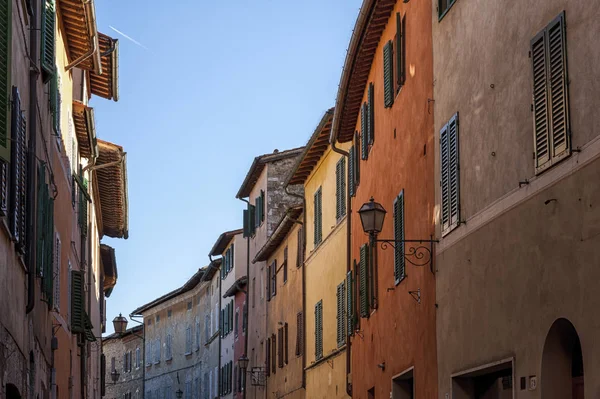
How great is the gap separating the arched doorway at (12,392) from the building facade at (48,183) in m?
0.02

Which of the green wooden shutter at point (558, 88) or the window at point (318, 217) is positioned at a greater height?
the window at point (318, 217)

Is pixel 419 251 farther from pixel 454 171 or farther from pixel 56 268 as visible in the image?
pixel 56 268

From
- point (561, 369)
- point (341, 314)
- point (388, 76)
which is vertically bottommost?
point (561, 369)

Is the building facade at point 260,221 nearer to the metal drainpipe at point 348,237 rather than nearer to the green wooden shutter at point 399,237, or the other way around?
the metal drainpipe at point 348,237

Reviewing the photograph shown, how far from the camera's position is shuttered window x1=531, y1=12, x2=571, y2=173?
1034 cm

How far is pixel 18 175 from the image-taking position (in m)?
12.7

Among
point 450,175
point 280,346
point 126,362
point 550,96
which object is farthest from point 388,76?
point 126,362

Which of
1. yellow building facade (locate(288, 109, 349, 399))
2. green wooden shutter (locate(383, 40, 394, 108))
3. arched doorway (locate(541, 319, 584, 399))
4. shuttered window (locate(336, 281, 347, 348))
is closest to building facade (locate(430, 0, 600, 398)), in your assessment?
arched doorway (locate(541, 319, 584, 399))

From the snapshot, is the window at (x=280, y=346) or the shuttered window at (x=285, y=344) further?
the window at (x=280, y=346)

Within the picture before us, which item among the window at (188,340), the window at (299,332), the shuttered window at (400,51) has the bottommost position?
the window at (299,332)

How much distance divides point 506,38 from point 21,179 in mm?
5327

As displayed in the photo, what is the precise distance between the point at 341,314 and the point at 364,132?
5.12m

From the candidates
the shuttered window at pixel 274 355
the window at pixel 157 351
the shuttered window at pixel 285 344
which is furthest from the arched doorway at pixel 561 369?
the window at pixel 157 351

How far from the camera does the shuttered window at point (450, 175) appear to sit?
1401 cm
